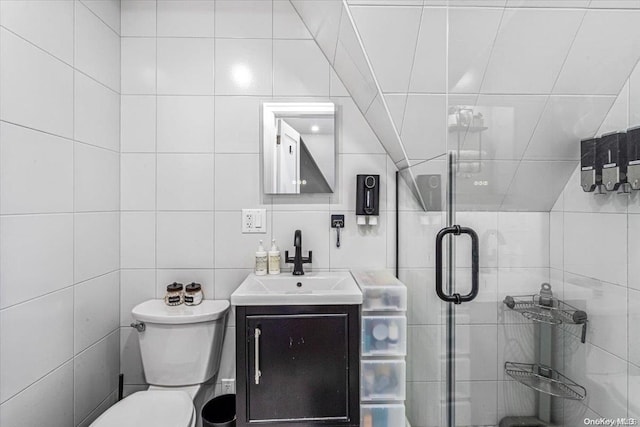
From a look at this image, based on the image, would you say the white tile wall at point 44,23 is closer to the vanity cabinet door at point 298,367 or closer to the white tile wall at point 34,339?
the white tile wall at point 34,339

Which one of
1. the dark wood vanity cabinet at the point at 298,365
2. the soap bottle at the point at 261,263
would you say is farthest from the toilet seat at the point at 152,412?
the soap bottle at the point at 261,263

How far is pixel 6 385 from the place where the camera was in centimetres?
113

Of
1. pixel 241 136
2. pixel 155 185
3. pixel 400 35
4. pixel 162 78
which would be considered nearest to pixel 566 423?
pixel 400 35

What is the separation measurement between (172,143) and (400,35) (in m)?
1.29

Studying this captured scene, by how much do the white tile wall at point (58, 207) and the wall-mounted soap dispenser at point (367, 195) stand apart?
4.15 feet

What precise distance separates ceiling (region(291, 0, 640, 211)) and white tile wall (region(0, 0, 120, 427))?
1.12 meters

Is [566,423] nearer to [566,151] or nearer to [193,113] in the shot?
[566,151]

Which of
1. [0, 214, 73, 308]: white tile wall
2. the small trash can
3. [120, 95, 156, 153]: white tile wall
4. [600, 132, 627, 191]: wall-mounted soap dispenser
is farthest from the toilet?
[600, 132, 627, 191]: wall-mounted soap dispenser

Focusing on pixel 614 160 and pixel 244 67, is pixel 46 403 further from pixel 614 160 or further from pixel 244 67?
pixel 614 160

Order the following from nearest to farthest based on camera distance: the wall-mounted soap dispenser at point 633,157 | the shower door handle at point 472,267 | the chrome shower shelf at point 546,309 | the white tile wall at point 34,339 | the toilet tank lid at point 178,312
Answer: the wall-mounted soap dispenser at point 633,157 → the chrome shower shelf at point 546,309 → the shower door handle at point 472,267 → the white tile wall at point 34,339 → the toilet tank lid at point 178,312

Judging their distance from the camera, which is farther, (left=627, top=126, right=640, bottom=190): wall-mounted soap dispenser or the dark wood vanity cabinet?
the dark wood vanity cabinet

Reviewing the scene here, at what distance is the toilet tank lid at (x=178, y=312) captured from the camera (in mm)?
1533

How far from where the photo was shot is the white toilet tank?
1.55 meters

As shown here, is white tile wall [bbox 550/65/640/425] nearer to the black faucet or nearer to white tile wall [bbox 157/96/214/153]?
the black faucet
